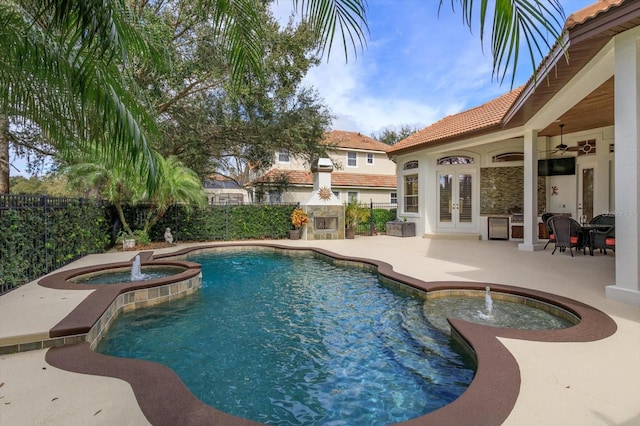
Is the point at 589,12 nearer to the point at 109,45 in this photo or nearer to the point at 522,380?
the point at 522,380

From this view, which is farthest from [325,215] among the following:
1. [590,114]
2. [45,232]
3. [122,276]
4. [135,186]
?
[45,232]

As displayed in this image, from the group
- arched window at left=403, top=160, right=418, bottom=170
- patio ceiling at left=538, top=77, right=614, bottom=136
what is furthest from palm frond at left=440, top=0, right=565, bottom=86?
arched window at left=403, top=160, right=418, bottom=170

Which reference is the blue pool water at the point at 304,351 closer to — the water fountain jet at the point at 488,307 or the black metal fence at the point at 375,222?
the water fountain jet at the point at 488,307

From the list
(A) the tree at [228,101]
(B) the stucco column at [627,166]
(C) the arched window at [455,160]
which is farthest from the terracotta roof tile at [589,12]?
(C) the arched window at [455,160]

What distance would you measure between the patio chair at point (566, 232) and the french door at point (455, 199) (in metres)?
4.60

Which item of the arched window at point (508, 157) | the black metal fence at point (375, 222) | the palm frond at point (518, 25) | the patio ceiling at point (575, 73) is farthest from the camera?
the black metal fence at point (375, 222)

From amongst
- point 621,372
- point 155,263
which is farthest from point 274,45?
point 621,372

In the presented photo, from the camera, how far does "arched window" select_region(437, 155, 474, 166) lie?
1355cm

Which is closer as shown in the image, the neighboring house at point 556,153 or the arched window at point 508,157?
the neighboring house at point 556,153

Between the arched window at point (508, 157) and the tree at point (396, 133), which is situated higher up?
the tree at point (396, 133)

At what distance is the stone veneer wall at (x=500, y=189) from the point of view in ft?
41.5

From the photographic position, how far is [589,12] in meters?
4.76

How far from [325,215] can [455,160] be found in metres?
5.77

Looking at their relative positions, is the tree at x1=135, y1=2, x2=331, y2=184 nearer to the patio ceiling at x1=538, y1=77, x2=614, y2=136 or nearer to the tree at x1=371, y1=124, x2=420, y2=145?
the patio ceiling at x1=538, y1=77, x2=614, y2=136
